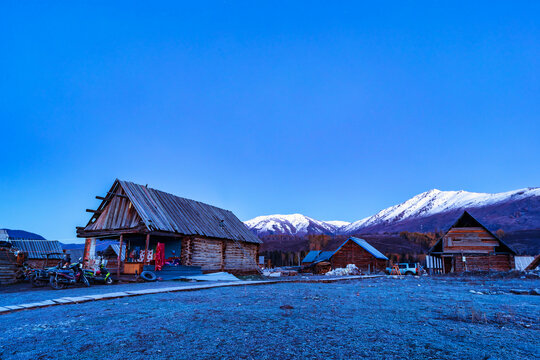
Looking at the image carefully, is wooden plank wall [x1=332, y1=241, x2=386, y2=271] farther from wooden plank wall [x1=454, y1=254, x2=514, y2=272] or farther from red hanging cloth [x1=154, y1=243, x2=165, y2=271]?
red hanging cloth [x1=154, y1=243, x2=165, y2=271]

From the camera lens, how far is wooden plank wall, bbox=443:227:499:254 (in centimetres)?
3027

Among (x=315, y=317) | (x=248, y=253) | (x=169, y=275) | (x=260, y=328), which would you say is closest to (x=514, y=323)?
(x=315, y=317)

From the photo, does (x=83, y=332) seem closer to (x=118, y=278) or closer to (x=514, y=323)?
(x=514, y=323)

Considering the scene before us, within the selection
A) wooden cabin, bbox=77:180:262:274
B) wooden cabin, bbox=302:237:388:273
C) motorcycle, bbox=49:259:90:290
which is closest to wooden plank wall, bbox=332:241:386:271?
wooden cabin, bbox=302:237:388:273

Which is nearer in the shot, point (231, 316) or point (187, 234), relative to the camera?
point (231, 316)

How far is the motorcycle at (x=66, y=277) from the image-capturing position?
1451cm

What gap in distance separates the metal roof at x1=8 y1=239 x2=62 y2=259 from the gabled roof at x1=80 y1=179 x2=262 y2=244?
23.5 m

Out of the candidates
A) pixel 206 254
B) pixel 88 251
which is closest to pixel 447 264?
pixel 206 254

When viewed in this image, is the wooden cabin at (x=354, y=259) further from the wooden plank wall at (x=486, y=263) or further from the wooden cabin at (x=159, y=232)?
the wooden cabin at (x=159, y=232)

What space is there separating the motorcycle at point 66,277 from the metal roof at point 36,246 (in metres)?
30.4

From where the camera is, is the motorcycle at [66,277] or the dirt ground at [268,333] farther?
the motorcycle at [66,277]

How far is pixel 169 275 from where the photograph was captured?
20344 mm

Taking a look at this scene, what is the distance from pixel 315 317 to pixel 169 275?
53.5 ft

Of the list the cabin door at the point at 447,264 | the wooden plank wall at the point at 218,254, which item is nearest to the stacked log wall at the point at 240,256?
the wooden plank wall at the point at 218,254
